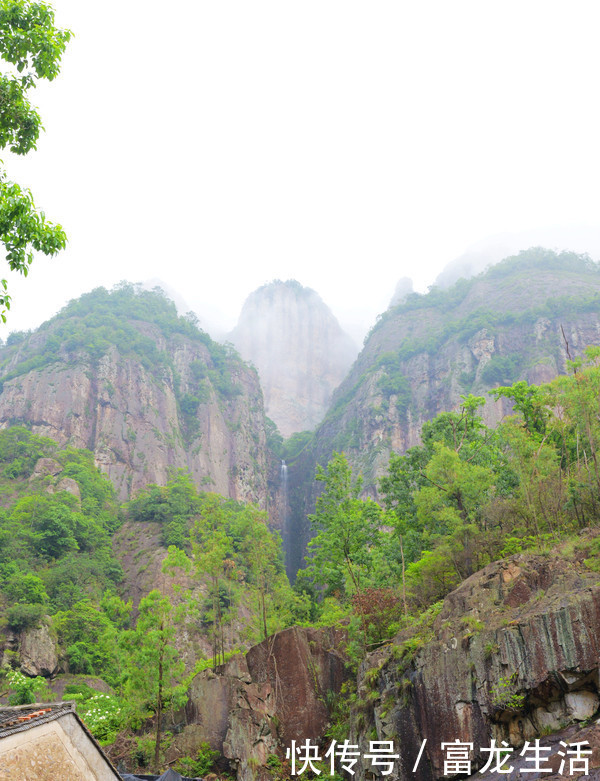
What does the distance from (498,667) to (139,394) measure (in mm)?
58712

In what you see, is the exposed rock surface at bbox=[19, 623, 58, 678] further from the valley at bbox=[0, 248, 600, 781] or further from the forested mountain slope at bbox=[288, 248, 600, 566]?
the forested mountain slope at bbox=[288, 248, 600, 566]

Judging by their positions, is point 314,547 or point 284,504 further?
point 284,504

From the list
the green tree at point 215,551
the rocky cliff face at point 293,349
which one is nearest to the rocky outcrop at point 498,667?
the green tree at point 215,551

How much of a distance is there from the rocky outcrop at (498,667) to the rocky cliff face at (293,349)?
9785 cm

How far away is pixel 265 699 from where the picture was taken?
744 inches

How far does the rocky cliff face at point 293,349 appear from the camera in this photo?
11656cm

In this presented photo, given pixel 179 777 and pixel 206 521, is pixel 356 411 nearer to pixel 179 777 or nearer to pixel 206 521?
pixel 206 521

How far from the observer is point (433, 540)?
859 inches

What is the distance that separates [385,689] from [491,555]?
6171 millimetres

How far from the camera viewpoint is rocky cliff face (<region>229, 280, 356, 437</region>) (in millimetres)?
116562

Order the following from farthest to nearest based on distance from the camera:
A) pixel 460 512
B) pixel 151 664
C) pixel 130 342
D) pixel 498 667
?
pixel 130 342, pixel 460 512, pixel 151 664, pixel 498 667

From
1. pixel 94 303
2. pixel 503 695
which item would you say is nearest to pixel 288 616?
pixel 503 695

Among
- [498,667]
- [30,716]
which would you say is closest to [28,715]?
[30,716]

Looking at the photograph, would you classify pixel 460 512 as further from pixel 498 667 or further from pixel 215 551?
pixel 215 551
